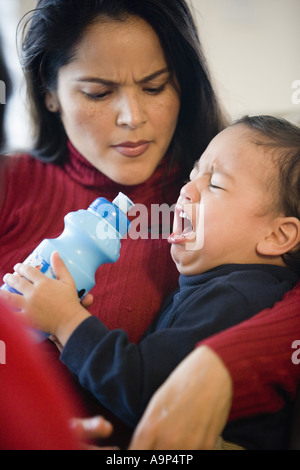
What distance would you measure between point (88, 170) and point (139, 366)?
0.45m

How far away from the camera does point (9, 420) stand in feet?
1.52

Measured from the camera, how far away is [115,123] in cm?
81

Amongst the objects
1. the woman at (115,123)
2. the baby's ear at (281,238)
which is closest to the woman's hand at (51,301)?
the woman at (115,123)

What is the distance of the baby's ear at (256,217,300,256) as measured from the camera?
0.68 metres

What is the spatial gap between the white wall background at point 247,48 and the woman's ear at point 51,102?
0.17 ft

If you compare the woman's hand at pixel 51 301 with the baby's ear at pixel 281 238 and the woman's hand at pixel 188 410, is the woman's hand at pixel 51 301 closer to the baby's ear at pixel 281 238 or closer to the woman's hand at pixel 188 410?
the woman's hand at pixel 188 410

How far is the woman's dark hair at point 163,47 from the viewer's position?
0.81m

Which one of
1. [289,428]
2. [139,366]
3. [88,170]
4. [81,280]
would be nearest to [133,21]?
[88,170]

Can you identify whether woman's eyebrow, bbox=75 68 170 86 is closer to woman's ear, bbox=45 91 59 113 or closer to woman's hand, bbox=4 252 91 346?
woman's ear, bbox=45 91 59 113

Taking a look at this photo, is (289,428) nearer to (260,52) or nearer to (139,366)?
(139,366)

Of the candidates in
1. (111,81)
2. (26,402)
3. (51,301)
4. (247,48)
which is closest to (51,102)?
(111,81)

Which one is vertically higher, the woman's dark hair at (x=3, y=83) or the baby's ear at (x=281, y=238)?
the woman's dark hair at (x=3, y=83)

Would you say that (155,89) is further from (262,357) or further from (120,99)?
(262,357)

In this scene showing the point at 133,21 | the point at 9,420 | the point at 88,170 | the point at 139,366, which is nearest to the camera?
the point at 9,420
